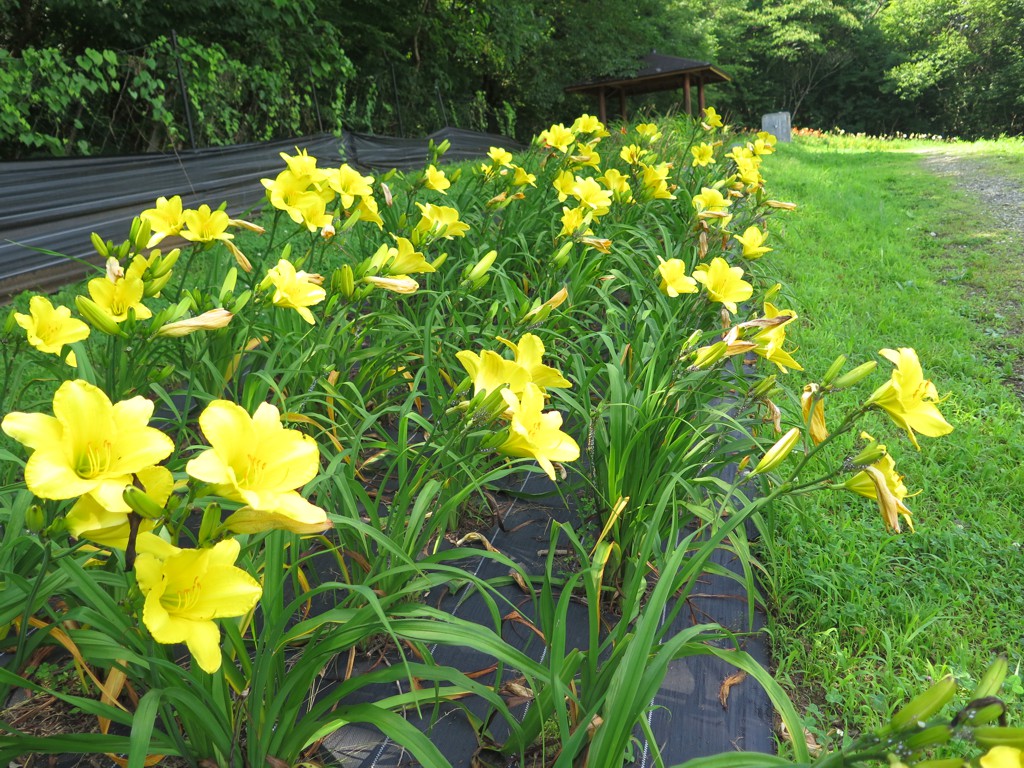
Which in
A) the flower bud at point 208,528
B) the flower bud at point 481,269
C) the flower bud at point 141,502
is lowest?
the flower bud at point 208,528

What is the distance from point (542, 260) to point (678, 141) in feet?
11.2

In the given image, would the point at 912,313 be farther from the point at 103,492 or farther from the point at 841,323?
the point at 103,492

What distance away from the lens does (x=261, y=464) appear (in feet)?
2.66

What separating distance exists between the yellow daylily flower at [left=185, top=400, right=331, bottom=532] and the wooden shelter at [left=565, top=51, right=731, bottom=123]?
14.7m

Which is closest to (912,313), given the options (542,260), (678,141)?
(542,260)

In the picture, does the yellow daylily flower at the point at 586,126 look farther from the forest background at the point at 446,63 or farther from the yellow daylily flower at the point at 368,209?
the forest background at the point at 446,63

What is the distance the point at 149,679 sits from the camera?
1.00m

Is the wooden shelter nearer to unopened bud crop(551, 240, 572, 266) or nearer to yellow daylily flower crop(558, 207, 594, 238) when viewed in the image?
yellow daylily flower crop(558, 207, 594, 238)

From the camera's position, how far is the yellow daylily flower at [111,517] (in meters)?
0.76

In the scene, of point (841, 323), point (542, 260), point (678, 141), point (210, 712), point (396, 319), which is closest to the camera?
point (210, 712)

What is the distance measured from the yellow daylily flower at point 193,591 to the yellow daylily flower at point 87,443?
0.08 metres

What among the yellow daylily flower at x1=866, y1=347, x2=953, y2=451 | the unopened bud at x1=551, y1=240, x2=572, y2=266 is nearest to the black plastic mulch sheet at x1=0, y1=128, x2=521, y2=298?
the unopened bud at x1=551, y1=240, x2=572, y2=266

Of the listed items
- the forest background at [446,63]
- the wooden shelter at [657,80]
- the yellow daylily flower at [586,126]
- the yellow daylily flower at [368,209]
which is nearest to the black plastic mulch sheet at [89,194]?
the forest background at [446,63]

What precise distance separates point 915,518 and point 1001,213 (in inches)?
213
